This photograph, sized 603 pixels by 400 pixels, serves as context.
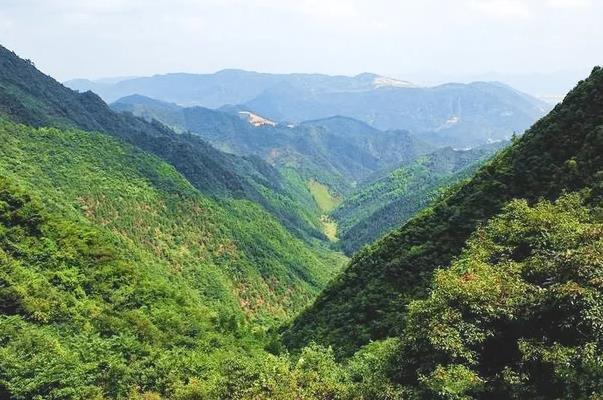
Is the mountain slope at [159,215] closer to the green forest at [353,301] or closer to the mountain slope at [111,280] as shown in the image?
the mountain slope at [111,280]

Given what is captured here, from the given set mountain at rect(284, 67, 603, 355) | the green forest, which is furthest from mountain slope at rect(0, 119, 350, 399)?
mountain at rect(284, 67, 603, 355)

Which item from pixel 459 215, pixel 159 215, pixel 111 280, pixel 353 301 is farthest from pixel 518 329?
pixel 159 215

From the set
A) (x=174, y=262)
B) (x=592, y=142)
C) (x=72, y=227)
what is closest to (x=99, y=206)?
(x=174, y=262)

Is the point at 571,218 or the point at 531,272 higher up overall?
the point at 571,218

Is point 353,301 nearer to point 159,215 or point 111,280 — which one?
point 111,280

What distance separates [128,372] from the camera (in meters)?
42.8

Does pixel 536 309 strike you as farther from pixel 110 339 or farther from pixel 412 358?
pixel 110 339

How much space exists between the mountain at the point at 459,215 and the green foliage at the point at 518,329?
19.1 meters

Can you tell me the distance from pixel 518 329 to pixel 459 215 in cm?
3547

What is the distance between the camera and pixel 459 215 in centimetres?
6638

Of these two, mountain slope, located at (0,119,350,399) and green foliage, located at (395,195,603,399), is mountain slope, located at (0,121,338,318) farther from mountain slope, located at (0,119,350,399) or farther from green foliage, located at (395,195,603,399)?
green foliage, located at (395,195,603,399)

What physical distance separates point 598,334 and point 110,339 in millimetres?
38748

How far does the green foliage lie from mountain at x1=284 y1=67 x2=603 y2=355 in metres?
19.1

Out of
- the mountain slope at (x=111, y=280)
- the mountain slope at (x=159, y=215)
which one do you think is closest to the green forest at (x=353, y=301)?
the mountain slope at (x=111, y=280)
